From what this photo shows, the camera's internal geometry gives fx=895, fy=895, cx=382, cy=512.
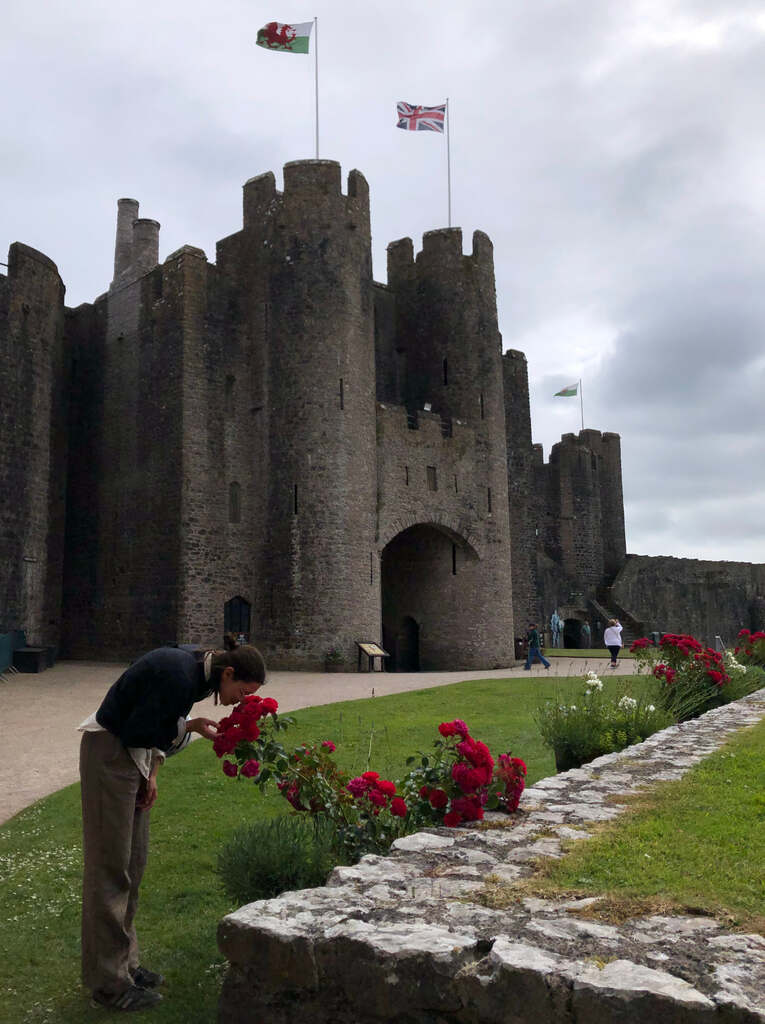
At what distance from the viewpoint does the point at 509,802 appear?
530 centimetres

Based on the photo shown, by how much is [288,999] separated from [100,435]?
2489 cm

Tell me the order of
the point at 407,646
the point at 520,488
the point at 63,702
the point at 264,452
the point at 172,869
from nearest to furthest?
the point at 172,869
the point at 63,702
the point at 264,452
the point at 407,646
the point at 520,488

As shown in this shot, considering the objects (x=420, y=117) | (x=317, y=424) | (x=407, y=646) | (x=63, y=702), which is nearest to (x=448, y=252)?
(x=420, y=117)

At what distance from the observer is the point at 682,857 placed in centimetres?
436

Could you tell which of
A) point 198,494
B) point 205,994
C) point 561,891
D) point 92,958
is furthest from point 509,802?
point 198,494

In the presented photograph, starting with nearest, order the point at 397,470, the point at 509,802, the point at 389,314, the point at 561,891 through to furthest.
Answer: the point at 561,891
the point at 509,802
the point at 397,470
the point at 389,314

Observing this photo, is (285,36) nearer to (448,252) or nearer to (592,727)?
(448,252)

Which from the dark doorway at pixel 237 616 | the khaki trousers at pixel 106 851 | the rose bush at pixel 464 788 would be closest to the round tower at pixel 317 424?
the dark doorway at pixel 237 616

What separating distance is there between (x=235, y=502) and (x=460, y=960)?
71.8 ft

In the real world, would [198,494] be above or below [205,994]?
above

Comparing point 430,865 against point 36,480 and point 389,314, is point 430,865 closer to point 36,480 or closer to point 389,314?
point 36,480

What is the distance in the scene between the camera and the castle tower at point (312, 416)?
A: 23000 mm

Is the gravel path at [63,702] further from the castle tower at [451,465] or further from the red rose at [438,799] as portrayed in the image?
the red rose at [438,799]

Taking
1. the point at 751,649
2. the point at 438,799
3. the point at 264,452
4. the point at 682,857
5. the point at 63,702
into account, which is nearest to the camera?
the point at 682,857
